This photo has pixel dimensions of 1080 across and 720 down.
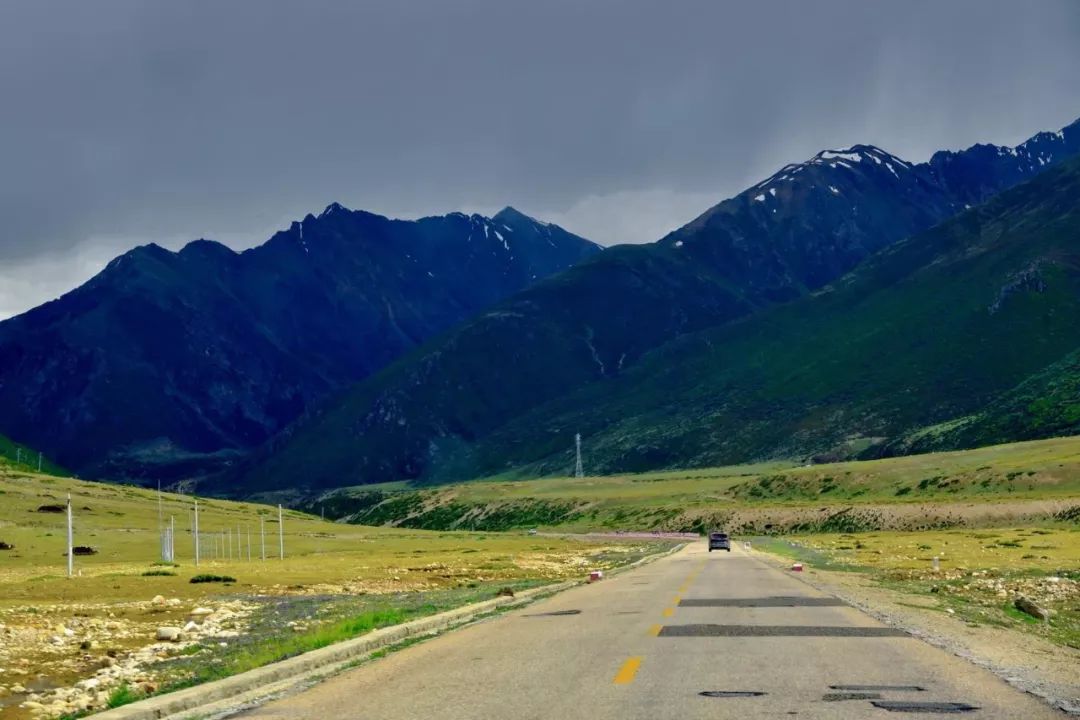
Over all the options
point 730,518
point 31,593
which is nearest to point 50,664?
point 31,593

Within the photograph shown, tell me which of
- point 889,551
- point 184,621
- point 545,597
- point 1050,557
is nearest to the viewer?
point 184,621

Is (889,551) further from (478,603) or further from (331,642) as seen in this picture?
(331,642)

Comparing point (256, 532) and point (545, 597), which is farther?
point (256, 532)

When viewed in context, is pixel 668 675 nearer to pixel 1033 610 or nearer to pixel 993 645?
pixel 993 645

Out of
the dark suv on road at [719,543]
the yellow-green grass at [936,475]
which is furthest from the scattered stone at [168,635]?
the yellow-green grass at [936,475]

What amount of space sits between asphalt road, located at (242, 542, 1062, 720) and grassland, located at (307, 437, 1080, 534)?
94.5 m

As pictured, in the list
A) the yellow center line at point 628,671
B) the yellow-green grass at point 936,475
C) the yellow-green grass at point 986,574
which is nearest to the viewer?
the yellow center line at point 628,671

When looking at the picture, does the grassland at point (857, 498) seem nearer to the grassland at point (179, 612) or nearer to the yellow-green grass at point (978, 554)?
the yellow-green grass at point (978, 554)

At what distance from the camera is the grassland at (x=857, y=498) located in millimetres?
115125

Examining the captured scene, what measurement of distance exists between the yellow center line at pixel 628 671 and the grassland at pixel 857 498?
99.6 m

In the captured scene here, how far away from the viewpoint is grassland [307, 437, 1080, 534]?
115125 mm

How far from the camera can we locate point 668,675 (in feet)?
47.3

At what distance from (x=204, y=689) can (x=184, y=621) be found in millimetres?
14929

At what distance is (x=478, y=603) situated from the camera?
2877 cm
